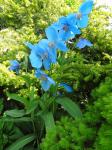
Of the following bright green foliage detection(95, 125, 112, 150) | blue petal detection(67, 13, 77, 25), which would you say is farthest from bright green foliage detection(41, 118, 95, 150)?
blue petal detection(67, 13, 77, 25)

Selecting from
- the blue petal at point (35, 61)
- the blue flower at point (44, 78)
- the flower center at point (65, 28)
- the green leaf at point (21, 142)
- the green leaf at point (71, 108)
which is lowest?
the green leaf at point (21, 142)

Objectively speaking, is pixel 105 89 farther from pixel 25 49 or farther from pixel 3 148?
pixel 25 49

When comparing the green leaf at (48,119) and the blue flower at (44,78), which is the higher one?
the blue flower at (44,78)

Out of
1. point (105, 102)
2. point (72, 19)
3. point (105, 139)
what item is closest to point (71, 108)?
point (72, 19)

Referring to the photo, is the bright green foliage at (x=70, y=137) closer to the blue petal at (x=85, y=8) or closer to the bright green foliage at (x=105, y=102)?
the bright green foliage at (x=105, y=102)

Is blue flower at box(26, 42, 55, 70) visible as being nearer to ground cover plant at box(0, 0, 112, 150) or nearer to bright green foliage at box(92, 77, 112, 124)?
ground cover plant at box(0, 0, 112, 150)

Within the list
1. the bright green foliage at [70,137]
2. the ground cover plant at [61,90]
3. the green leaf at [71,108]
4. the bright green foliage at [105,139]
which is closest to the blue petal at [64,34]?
the ground cover plant at [61,90]

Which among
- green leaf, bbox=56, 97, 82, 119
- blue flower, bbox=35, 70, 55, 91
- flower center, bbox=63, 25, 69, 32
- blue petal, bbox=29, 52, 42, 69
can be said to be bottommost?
green leaf, bbox=56, 97, 82, 119
